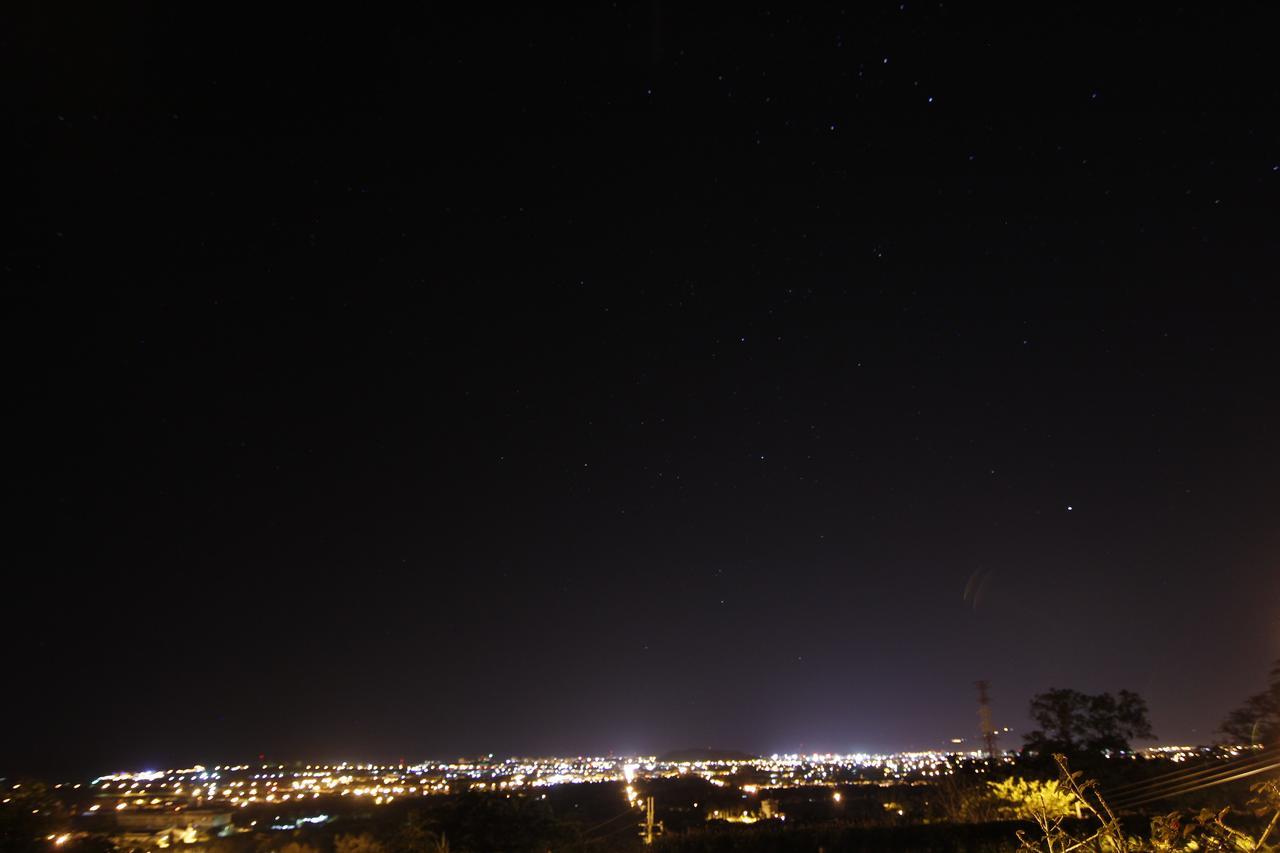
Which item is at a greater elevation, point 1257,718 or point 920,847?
point 1257,718

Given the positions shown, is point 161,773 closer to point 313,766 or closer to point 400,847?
point 313,766

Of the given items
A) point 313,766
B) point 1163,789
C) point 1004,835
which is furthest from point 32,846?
point 313,766

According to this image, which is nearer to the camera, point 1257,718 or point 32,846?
point 32,846

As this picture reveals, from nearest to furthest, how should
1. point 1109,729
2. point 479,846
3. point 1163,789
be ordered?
1. point 1163,789
2. point 479,846
3. point 1109,729

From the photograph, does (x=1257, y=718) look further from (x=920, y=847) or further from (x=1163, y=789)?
(x=1163, y=789)

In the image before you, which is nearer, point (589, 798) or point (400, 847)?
point (400, 847)

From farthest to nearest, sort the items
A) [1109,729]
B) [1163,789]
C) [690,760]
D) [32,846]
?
1. [690,760]
2. [1109,729]
3. [32,846]
4. [1163,789]

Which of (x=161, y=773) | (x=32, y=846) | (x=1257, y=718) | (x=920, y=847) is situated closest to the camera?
(x=920, y=847)

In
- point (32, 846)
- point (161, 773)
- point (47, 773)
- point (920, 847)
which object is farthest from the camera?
point (161, 773)

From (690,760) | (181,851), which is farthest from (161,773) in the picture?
(181,851)
